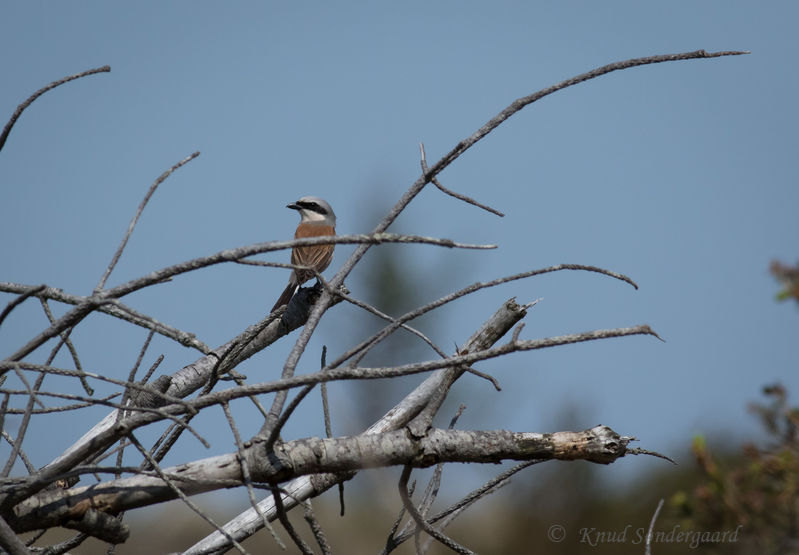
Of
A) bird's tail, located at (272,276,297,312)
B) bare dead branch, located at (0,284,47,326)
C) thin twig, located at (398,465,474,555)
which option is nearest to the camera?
bare dead branch, located at (0,284,47,326)

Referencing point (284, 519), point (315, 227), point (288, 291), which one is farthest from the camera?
point (315, 227)

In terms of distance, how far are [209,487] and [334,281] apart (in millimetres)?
871

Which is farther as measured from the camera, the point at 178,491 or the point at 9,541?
the point at 9,541

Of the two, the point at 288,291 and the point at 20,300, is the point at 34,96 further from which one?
the point at 288,291

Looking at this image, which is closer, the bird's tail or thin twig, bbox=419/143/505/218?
thin twig, bbox=419/143/505/218

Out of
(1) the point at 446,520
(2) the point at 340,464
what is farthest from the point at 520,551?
(2) the point at 340,464

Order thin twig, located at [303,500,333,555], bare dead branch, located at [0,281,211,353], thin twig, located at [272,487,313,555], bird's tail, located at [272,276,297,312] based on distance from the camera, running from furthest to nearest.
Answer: bird's tail, located at [272,276,297,312] → thin twig, located at [303,500,333,555] → thin twig, located at [272,487,313,555] → bare dead branch, located at [0,281,211,353]

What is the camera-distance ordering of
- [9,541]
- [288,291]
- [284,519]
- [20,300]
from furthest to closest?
[288,291] < [284,519] < [9,541] < [20,300]

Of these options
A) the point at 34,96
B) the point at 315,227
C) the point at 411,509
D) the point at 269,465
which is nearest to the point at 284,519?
the point at 269,465

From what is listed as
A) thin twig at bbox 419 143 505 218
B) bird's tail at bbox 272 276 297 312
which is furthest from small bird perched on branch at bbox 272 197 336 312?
thin twig at bbox 419 143 505 218

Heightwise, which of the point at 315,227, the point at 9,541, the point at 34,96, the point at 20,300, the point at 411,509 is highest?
the point at 315,227

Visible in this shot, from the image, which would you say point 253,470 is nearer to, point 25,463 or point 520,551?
point 25,463

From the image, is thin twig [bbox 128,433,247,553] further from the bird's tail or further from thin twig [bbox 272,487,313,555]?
the bird's tail

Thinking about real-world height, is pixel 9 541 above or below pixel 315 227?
below
